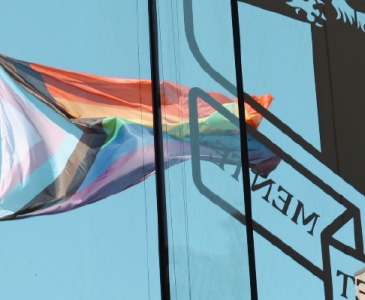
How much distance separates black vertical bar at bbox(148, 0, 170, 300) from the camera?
6.15 ft

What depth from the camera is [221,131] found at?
194cm

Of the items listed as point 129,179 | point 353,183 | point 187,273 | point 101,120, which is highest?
point 101,120

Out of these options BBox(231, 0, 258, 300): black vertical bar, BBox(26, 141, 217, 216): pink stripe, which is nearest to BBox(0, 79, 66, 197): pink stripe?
BBox(26, 141, 217, 216): pink stripe

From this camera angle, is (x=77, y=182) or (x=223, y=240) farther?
(x=77, y=182)

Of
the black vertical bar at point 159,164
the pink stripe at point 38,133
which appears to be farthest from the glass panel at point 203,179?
the pink stripe at point 38,133

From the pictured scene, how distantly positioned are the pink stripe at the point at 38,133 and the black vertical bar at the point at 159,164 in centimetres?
268

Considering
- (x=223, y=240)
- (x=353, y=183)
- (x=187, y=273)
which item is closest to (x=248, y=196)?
(x=223, y=240)

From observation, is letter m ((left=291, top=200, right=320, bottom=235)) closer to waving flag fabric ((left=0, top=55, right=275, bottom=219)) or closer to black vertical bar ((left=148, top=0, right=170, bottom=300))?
waving flag fabric ((left=0, top=55, right=275, bottom=219))

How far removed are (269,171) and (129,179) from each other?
1.39m

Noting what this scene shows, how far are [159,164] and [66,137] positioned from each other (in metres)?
3.00

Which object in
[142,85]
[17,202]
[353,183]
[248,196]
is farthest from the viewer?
[142,85]

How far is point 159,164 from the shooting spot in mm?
1998

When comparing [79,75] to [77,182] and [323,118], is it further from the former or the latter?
[323,118]

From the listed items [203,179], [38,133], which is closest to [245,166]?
[203,179]
